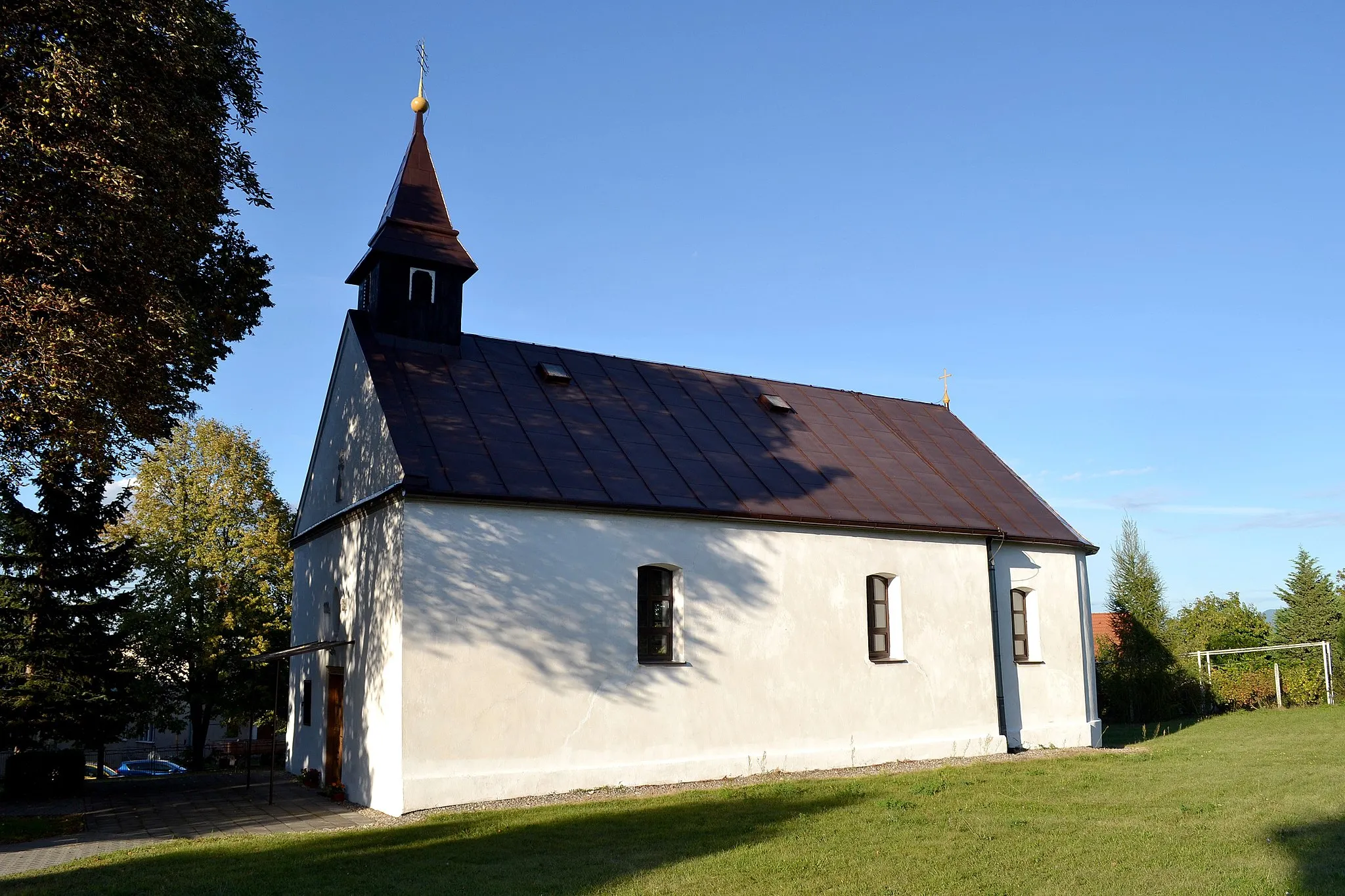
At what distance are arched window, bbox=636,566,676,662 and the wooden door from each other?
4.92 meters

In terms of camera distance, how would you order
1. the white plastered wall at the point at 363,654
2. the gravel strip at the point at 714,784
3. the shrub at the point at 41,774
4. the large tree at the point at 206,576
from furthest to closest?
1. the large tree at the point at 206,576
2. the shrub at the point at 41,774
3. the white plastered wall at the point at 363,654
4. the gravel strip at the point at 714,784

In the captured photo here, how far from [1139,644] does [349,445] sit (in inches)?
874

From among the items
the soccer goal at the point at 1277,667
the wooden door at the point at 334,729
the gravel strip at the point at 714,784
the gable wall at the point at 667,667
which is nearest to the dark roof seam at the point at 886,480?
the gable wall at the point at 667,667

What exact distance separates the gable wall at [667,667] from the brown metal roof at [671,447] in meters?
0.46

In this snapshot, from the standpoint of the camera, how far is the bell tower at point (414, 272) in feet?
56.7

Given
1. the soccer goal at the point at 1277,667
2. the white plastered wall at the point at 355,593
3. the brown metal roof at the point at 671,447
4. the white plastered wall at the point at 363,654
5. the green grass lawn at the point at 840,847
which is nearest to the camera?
the green grass lawn at the point at 840,847

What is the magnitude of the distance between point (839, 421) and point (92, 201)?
15132 mm

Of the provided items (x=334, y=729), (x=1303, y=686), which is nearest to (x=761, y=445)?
(x=334, y=729)

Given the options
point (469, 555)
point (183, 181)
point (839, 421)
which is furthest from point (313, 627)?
point (839, 421)

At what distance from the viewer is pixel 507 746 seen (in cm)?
1334

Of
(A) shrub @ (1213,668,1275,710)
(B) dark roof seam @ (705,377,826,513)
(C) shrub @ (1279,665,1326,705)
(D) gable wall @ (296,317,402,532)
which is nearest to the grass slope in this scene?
(D) gable wall @ (296,317,402,532)

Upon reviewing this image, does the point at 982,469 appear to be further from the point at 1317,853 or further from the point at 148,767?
the point at 148,767

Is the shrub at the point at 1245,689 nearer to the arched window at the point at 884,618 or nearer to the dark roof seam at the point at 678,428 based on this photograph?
the arched window at the point at 884,618

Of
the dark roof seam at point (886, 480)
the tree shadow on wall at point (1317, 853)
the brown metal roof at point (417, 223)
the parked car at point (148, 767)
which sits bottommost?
the parked car at point (148, 767)
